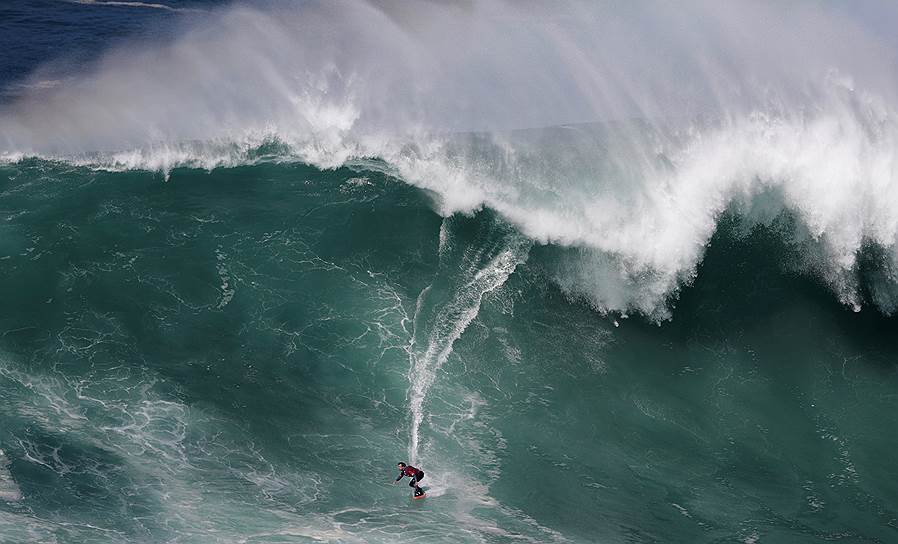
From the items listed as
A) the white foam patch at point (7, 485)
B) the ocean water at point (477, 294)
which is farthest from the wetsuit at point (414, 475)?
the white foam patch at point (7, 485)

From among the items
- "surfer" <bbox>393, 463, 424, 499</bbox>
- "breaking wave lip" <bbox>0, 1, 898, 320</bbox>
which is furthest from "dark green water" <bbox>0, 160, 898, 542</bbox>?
"breaking wave lip" <bbox>0, 1, 898, 320</bbox>

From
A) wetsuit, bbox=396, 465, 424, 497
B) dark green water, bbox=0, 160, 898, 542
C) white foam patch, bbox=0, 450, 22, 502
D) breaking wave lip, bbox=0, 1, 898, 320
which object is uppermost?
breaking wave lip, bbox=0, 1, 898, 320

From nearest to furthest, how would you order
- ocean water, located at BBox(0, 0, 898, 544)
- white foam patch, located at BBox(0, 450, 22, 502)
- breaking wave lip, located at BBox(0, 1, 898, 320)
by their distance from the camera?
white foam patch, located at BBox(0, 450, 22, 502) → ocean water, located at BBox(0, 0, 898, 544) → breaking wave lip, located at BBox(0, 1, 898, 320)

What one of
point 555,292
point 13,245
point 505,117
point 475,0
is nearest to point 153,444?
point 13,245

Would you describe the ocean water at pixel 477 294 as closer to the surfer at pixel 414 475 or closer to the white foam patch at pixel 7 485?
the white foam patch at pixel 7 485

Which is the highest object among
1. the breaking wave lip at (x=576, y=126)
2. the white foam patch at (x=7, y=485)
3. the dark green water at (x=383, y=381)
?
the breaking wave lip at (x=576, y=126)

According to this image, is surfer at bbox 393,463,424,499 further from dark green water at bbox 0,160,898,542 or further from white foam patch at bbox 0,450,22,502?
white foam patch at bbox 0,450,22,502
